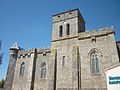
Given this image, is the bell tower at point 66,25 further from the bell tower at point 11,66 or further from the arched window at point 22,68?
the bell tower at point 11,66

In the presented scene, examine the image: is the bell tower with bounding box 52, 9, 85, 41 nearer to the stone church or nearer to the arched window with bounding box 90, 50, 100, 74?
the stone church

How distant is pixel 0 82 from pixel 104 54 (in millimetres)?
39304

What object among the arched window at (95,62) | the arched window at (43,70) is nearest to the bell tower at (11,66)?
the arched window at (43,70)

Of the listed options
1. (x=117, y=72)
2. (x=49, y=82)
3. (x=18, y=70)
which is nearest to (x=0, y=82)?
(x=18, y=70)

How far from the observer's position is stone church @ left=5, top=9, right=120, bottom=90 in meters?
18.1

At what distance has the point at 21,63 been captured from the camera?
26094mm

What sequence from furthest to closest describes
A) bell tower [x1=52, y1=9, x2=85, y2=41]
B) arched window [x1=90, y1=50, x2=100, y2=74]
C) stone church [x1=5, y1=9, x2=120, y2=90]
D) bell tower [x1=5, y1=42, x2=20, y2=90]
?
bell tower [x1=5, y1=42, x2=20, y2=90] → bell tower [x1=52, y1=9, x2=85, y2=41] → arched window [x1=90, y1=50, x2=100, y2=74] → stone church [x1=5, y1=9, x2=120, y2=90]

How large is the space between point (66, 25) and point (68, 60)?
6.03 meters

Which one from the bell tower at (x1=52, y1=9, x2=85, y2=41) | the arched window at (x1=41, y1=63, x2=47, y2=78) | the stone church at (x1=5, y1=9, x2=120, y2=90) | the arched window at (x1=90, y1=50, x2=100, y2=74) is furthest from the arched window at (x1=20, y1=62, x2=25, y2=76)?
the arched window at (x1=90, y1=50, x2=100, y2=74)

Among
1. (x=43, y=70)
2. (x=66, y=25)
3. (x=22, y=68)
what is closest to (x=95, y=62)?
(x=66, y=25)

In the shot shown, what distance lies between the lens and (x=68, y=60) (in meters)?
20.5

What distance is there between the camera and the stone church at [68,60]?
1814 centimetres

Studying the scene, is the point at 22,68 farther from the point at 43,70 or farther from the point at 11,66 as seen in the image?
the point at 43,70

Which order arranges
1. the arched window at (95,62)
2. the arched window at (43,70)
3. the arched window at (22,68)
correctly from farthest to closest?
the arched window at (22,68) → the arched window at (43,70) → the arched window at (95,62)
